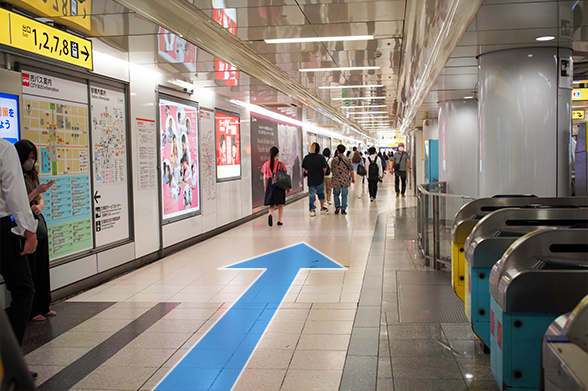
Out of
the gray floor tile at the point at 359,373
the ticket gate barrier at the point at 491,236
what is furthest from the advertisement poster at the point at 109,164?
the ticket gate barrier at the point at 491,236

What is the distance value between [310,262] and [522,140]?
Answer: 2.89 metres

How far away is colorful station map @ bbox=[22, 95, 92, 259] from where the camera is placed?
486 centimetres

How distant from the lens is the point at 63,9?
4371 mm

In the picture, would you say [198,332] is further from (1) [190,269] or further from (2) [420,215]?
(2) [420,215]

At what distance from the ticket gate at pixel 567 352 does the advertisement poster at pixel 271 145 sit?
1087cm

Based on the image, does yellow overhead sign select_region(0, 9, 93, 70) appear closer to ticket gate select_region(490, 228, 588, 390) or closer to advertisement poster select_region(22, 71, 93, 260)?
advertisement poster select_region(22, 71, 93, 260)

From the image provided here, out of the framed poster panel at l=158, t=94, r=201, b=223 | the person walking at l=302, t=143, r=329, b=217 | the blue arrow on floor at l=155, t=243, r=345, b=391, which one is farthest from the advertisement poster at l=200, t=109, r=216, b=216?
the person walking at l=302, t=143, r=329, b=217

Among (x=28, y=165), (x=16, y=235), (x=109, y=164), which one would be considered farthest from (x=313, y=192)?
(x=16, y=235)

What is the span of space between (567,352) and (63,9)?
175 inches

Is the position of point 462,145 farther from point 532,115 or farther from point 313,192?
A: point 532,115

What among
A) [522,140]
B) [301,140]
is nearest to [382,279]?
[522,140]

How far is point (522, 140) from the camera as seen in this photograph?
5.68 meters

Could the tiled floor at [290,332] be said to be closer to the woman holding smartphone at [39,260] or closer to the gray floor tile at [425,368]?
the gray floor tile at [425,368]

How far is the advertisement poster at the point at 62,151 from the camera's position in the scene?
4.83 m
